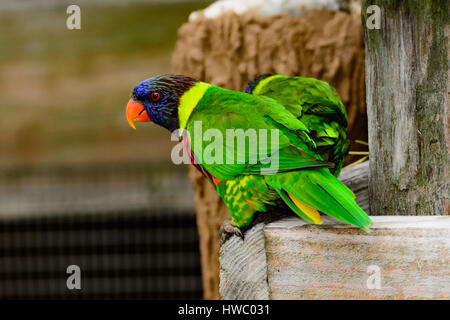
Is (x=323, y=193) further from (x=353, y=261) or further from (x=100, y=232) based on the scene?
(x=100, y=232)

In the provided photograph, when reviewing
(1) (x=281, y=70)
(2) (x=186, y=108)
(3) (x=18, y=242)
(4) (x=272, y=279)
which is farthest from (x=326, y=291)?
(3) (x=18, y=242)

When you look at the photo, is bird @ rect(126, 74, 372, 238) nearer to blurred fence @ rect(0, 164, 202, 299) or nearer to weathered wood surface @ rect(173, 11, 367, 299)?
weathered wood surface @ rect(173, 11, 367, 299)

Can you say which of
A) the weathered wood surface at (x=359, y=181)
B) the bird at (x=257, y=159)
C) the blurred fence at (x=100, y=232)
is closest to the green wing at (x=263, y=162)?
the bird at (x=257, y=159)

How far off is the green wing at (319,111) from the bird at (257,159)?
0.5 inches

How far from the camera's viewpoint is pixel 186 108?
1.05 metres

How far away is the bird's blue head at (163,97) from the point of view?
107cm

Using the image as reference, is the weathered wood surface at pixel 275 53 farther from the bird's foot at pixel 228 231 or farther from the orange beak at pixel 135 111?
the bird's foot at pixel 228 231

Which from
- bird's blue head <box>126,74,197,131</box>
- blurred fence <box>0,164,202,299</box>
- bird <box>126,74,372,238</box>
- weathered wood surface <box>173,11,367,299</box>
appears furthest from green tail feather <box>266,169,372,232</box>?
blurred fence <box>0,164,202,299</box>

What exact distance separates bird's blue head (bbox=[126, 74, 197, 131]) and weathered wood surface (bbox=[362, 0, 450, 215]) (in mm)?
377

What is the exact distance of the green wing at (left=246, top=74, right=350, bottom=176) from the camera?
1017 millimetres

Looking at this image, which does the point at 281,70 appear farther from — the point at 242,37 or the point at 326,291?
the point at 326,291

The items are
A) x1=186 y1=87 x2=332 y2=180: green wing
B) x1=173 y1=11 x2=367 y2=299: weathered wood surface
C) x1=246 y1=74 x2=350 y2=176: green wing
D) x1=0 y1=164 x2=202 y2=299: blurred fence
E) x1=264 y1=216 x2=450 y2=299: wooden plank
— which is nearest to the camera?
x1=264 y1=216 x2=450 y2=299: wooden plank

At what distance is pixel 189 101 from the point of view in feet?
3.48

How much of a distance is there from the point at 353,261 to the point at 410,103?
1.11ft
